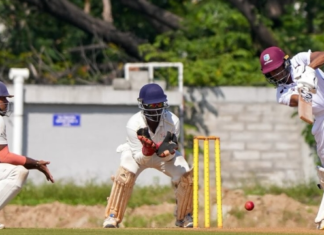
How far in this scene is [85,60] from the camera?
60.2 ft

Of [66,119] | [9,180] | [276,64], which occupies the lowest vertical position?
[9,180]

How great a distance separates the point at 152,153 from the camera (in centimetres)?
1030

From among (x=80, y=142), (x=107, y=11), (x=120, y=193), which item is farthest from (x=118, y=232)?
(x=107, y=11)

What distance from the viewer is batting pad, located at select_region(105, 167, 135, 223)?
10.6 m

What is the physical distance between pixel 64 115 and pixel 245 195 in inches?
119

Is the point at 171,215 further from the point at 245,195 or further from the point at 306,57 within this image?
the point at 306,57

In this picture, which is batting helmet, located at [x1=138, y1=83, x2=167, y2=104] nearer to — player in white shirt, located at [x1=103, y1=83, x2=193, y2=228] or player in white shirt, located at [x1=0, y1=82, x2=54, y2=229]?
player in white shirt, located at [x1=103, y1=83, x2=193, y2=228]

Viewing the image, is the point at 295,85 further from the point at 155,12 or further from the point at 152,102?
the point at 155,12

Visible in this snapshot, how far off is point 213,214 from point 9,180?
19.2 ft

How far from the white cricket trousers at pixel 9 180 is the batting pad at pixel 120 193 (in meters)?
1.21

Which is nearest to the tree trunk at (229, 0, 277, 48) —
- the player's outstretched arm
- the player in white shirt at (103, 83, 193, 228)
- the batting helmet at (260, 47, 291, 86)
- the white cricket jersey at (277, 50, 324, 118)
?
the player in white shirt at (103, 83, 193, 228)

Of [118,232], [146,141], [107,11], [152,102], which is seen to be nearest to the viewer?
[118,232]

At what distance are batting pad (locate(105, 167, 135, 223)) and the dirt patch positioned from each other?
4.12 m

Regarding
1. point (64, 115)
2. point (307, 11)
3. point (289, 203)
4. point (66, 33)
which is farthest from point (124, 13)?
point (289, 203)
